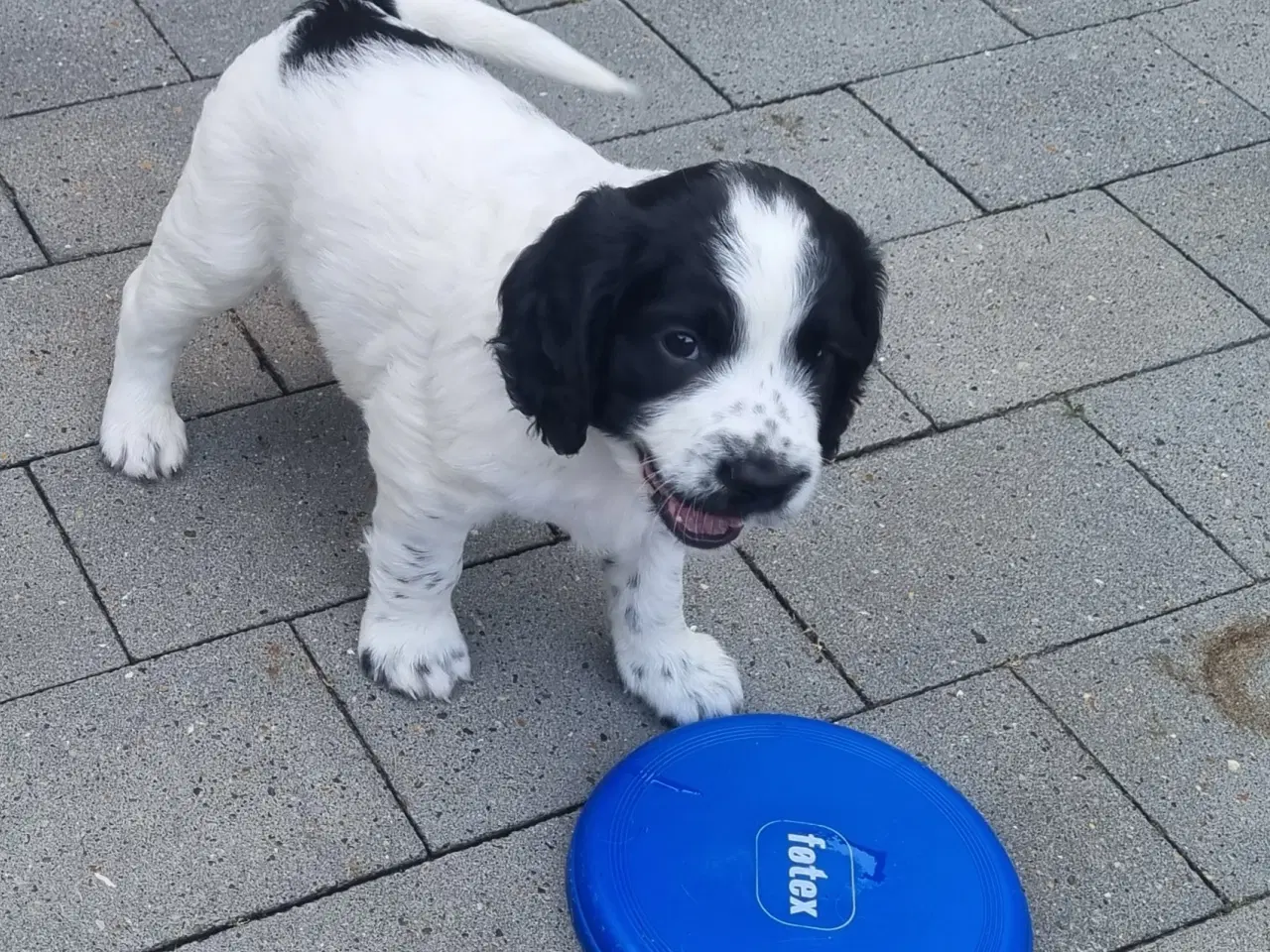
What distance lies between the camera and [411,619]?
370cm

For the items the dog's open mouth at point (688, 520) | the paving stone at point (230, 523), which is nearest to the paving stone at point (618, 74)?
the paving stone at point (230, 523)

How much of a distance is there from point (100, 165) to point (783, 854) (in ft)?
10.7

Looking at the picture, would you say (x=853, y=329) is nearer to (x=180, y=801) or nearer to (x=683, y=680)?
(x=683, y=680)

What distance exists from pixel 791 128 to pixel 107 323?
244 centimetres

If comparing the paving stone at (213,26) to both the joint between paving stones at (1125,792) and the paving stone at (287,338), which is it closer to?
the paving stone at (287,338)

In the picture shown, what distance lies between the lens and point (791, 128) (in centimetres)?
566

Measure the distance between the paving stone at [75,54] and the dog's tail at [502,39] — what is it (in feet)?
6.36

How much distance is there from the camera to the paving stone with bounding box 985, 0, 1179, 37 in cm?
638

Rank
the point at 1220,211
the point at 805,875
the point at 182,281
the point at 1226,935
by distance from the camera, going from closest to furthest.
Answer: the point at 805,875, the point at 1226,935, the point at 182,281, the point at 1220,211

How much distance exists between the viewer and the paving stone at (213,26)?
5.66m

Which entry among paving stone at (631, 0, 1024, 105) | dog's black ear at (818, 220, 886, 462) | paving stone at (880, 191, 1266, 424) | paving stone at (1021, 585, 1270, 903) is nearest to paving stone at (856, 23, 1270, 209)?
paving stone at (631, 0, 1024, 105)

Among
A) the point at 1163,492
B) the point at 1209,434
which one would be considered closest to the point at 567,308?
the point at 1163,492

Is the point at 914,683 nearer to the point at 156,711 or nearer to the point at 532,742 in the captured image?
the point at 532,742

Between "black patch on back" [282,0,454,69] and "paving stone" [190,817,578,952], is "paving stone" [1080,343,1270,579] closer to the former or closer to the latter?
"paving stone" [190,817,578,952]
